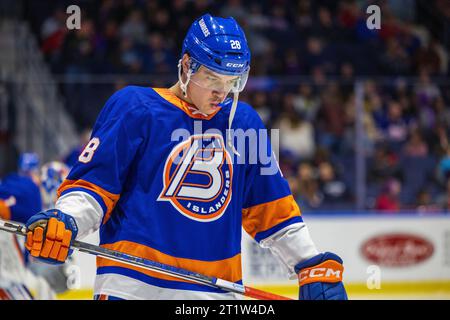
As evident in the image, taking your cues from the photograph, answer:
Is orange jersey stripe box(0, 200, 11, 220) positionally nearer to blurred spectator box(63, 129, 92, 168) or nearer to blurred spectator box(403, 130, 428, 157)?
blurred spectator box(63, 129, 92, 168)

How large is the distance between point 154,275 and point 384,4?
4971mm

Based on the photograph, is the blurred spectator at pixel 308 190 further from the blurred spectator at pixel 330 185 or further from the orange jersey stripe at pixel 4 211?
the orange jersey stripe at pixel 4 211

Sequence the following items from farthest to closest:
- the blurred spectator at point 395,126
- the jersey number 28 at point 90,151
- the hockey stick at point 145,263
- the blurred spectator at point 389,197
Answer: the blurred spectator at point 395,126, the blurred spectator at point 389,197, the jersey number 28 at point 90,151, the hockey stick at point 145,263

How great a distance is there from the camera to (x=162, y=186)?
204cm

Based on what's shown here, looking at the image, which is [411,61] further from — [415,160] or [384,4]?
[415,160]

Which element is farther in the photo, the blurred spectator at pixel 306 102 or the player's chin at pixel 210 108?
the blurred spectator at pixel 306 102

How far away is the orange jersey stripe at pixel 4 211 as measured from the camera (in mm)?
3729

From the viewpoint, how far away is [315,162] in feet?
20.0

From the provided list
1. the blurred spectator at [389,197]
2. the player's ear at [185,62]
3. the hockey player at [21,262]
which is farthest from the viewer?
the blurred spectator at [389,197]

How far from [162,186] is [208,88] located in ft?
0.94

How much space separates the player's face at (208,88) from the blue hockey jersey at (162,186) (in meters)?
0.03

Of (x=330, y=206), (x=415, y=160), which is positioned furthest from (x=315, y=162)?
(x=415, y=160)

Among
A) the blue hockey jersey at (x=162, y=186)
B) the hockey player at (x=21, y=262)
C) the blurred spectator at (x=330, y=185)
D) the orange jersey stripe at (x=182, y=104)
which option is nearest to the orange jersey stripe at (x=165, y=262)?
the blue hockey jersey at (x=162, y=186)

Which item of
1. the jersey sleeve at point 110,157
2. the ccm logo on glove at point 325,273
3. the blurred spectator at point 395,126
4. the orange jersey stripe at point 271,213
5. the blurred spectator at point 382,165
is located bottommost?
the ccm logo on glove at point 325,273
